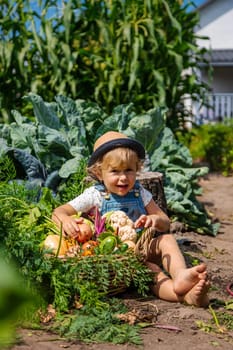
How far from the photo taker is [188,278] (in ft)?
8.86

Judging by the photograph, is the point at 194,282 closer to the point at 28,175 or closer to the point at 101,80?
the point at 28,175

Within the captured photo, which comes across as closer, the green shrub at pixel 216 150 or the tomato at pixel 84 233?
the tomato at pixel 84 233

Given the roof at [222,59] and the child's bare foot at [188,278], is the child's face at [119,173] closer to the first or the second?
the child's bare foot at [188,278]

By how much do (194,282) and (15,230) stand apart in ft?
2.69

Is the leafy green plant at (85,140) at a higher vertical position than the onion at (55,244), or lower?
higher

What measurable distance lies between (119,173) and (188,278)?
70 cm

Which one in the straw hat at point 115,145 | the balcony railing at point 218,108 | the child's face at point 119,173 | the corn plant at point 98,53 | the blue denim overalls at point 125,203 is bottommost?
the blue denim overalls at point 125,203

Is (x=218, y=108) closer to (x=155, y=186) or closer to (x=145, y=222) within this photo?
(x=155, y=186)

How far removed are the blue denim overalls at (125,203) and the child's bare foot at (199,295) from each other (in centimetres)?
63

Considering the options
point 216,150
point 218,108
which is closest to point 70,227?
point 216,150

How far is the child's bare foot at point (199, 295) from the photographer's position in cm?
264

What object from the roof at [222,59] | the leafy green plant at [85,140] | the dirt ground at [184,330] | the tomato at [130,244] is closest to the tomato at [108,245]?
the tomato at [130,244]

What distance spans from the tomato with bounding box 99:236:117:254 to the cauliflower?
0.15 meters

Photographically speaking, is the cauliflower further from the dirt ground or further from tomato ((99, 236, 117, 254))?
the dirt ground
